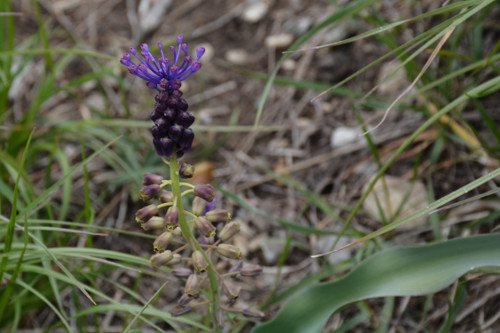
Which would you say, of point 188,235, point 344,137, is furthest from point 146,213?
point 344,137

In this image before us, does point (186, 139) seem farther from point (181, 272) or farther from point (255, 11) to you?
point (255, 11)

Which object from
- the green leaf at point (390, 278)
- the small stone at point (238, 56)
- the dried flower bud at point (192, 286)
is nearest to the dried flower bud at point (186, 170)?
the dried flower bud at point (192, 286)

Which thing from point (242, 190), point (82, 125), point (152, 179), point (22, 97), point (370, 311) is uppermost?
point (22, 97)

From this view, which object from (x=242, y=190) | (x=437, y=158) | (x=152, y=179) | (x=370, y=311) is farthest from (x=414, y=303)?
(x=152, y=179)

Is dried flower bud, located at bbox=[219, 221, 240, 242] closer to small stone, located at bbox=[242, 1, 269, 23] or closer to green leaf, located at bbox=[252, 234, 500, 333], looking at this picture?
green leaf, located at bbox=[252, 234, 500, 333]

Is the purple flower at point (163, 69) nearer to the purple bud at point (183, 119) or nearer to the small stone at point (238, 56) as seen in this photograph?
the purple bud at point (183, 119)

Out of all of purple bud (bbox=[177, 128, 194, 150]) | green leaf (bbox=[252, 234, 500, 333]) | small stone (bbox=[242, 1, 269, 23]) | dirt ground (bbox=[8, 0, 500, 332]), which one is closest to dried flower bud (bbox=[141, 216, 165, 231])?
purple bud (bbox=[177, 128, 194, 150])

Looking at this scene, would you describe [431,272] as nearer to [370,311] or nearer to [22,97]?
[370,311]

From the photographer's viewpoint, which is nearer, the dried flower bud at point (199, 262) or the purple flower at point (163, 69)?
the purple flower at point (163, 69)
